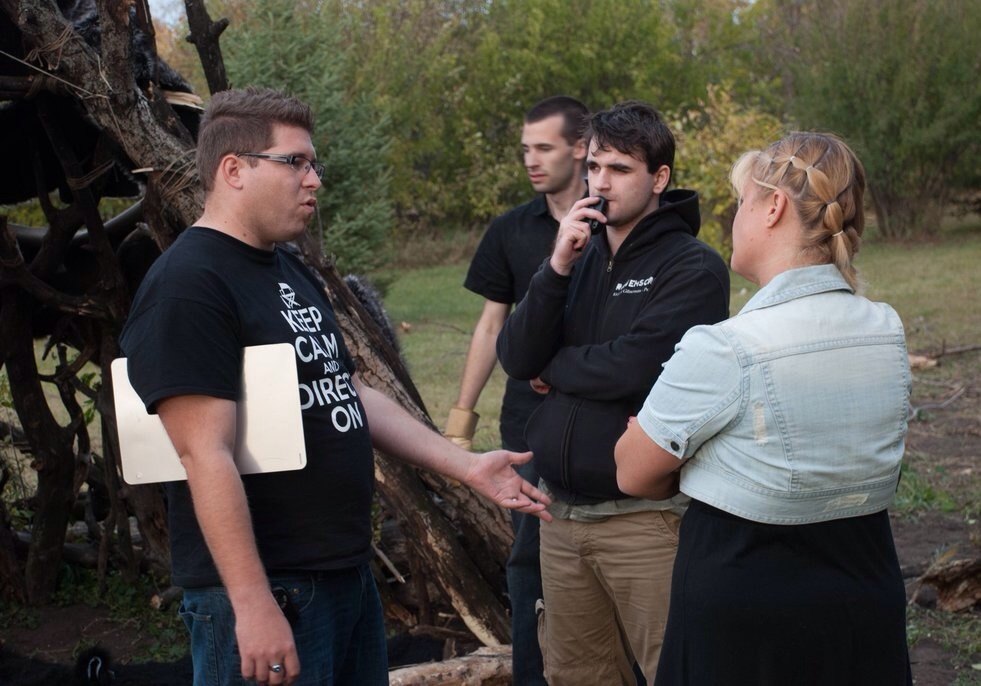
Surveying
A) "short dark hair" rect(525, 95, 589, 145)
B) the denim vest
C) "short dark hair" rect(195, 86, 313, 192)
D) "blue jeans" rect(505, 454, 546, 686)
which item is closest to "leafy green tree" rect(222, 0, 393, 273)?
"short dark hair" rect(525, 95, 589, 145)

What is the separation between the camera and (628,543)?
316 cm

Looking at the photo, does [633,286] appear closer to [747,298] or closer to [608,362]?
[608,362]

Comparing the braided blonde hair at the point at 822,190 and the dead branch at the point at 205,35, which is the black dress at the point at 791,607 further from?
the dead branch at the point at 205,35

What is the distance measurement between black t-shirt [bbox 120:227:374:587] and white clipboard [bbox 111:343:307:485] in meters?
0.04

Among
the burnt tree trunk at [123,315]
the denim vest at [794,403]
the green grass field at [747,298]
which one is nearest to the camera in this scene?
the denim vest at [794,403]

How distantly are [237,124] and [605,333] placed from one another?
4.13 ft

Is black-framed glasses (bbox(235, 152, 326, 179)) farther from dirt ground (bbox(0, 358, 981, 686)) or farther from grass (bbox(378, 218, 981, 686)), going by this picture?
dirt ground (bbox(0, 358, 981, 686))

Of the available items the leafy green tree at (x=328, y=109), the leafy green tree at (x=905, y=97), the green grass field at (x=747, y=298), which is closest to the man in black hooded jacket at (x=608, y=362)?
the green grass field at (x=747, y=298)

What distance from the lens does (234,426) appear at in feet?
7.58

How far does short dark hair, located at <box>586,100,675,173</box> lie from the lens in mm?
3275

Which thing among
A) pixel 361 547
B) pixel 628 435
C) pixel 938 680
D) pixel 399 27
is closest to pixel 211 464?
pixel 361 547

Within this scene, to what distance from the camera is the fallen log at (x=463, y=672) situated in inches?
156

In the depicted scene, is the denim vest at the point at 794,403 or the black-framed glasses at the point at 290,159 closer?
the denim vest at the point at 794,403

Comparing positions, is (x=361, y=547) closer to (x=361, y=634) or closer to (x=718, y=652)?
(x=361, y=634)
